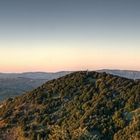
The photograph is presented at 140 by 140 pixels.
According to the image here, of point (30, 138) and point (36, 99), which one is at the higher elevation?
point (36, 99)

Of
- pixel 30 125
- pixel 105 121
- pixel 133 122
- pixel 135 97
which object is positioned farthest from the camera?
pixel 30 125

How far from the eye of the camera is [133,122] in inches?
3319

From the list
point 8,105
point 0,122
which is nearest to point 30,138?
point 0,122

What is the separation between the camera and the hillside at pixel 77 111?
285 ft

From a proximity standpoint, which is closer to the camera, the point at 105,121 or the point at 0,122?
the point at 105,121

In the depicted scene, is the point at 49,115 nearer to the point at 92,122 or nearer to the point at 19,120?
the point at 19,120

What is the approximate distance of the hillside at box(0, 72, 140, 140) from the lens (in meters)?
87.0

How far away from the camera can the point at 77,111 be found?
106 meters

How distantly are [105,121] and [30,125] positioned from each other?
25.5m

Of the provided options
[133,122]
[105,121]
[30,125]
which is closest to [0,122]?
[30,125]

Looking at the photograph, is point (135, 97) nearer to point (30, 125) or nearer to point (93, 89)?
point (93, 89)

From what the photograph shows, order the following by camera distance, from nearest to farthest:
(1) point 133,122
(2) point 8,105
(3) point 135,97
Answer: (1) point 133,122, (3) point 135,97, (2) point 8,105

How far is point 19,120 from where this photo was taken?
11381cm

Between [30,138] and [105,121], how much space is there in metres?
21.1
